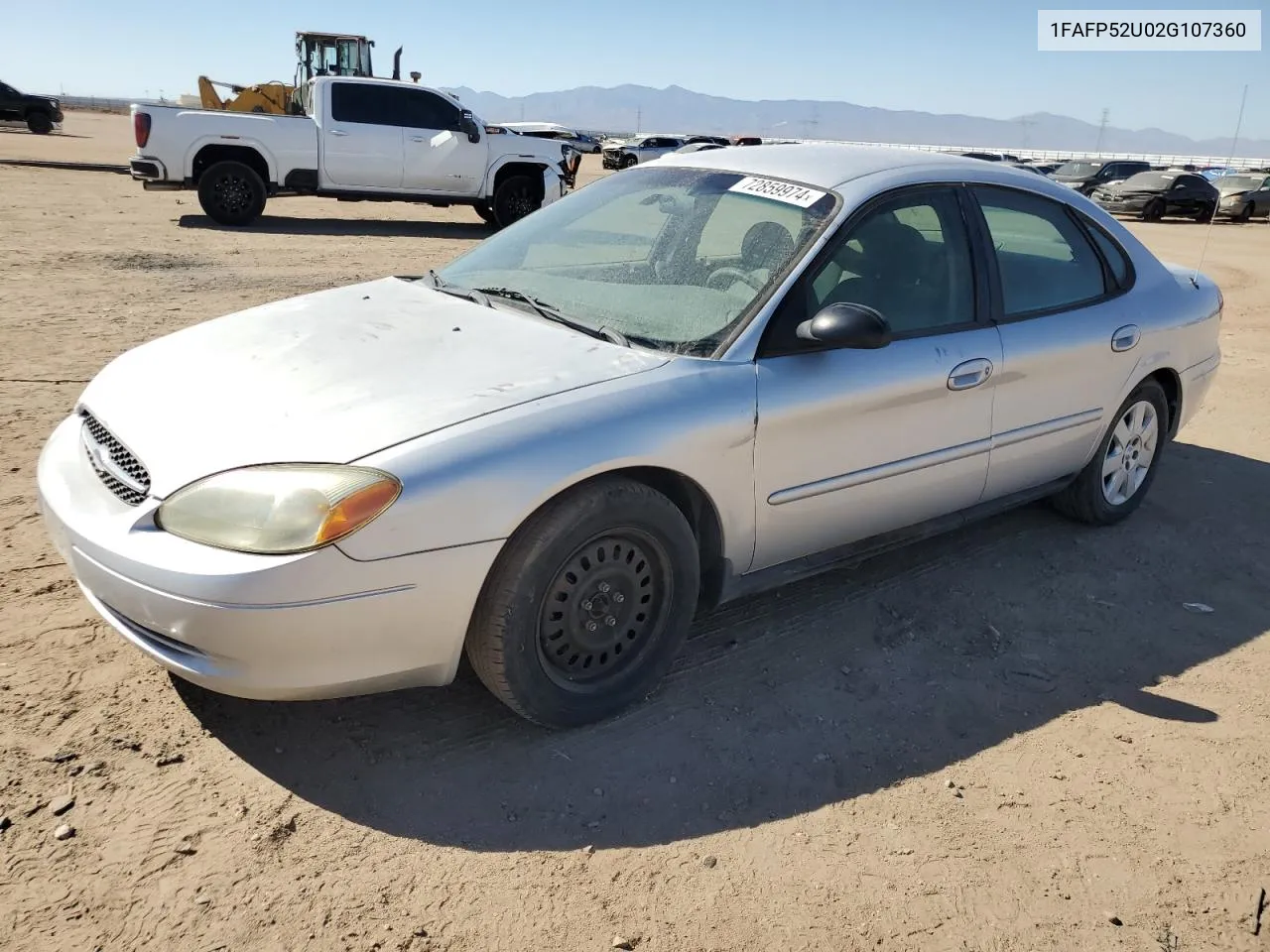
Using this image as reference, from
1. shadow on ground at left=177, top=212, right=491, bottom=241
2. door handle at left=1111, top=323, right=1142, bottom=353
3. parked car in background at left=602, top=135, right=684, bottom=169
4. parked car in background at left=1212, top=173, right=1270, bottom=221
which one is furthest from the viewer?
parked car in background at left=602, top=135, right=684, bottom=169

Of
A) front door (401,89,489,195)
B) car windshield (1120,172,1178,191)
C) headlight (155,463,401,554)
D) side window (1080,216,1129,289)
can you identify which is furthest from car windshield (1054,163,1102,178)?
headlight (155,463,401,554)

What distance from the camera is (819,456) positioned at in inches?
129

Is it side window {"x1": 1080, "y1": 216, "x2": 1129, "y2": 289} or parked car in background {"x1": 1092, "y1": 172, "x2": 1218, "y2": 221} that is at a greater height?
parked car in background {"x1": 1092, "y1": 172, "x2": 1218, "y2": 221}

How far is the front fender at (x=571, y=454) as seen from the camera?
2482mm

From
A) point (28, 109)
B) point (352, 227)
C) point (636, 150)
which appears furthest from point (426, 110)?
point (636, 150)

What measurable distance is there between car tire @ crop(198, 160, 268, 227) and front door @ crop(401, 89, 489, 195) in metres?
2.10

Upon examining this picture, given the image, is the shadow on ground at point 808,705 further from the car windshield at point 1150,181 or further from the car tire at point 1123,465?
the car windshield at point 1150,181

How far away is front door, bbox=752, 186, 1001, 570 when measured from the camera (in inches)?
126

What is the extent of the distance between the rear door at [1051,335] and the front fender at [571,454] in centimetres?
131

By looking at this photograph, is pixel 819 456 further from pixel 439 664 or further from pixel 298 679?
pixel 298 679

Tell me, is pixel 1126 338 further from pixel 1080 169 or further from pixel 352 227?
pixel 1080 169

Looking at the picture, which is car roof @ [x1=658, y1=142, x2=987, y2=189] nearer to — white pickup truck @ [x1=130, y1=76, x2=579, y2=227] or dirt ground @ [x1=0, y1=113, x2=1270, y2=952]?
dirt ground @ [x1=0, y1=113, x2=1270, y2=952]

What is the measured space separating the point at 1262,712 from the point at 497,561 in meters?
2.59

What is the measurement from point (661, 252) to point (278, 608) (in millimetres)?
1924
